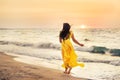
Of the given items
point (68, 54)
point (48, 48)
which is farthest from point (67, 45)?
point (48, 48)

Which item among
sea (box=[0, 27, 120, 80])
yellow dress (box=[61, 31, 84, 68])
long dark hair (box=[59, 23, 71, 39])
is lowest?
sea (box=[0, 27, 120, 80])

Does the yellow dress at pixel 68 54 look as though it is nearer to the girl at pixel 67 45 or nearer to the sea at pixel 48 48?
the girl at pixel 67 45

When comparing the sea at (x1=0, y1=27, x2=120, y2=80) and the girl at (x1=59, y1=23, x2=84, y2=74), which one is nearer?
the girl at (x1=59, y1=23, x2=84, y2=74)

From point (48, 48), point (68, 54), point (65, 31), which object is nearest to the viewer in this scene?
point (65, 31)

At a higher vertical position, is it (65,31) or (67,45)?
(65,31)

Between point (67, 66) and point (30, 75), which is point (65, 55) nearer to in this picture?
point (67, 66)

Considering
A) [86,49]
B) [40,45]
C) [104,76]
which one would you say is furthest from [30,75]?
[40,45]

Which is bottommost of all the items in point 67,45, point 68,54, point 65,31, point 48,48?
point 48,48

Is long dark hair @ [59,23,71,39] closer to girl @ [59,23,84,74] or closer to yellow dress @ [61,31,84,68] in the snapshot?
girl @ [59,23,84,74]

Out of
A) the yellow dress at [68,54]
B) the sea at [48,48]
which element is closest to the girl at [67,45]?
the yellow dress at [68,54]

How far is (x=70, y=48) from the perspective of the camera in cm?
732

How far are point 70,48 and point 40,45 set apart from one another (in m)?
16.2

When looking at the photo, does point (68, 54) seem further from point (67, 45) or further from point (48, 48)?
point (48, 48)

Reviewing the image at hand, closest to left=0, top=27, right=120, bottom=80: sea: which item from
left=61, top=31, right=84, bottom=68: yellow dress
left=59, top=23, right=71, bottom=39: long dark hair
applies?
left=61, top=31, right=84, bottom=68: yellow dress
